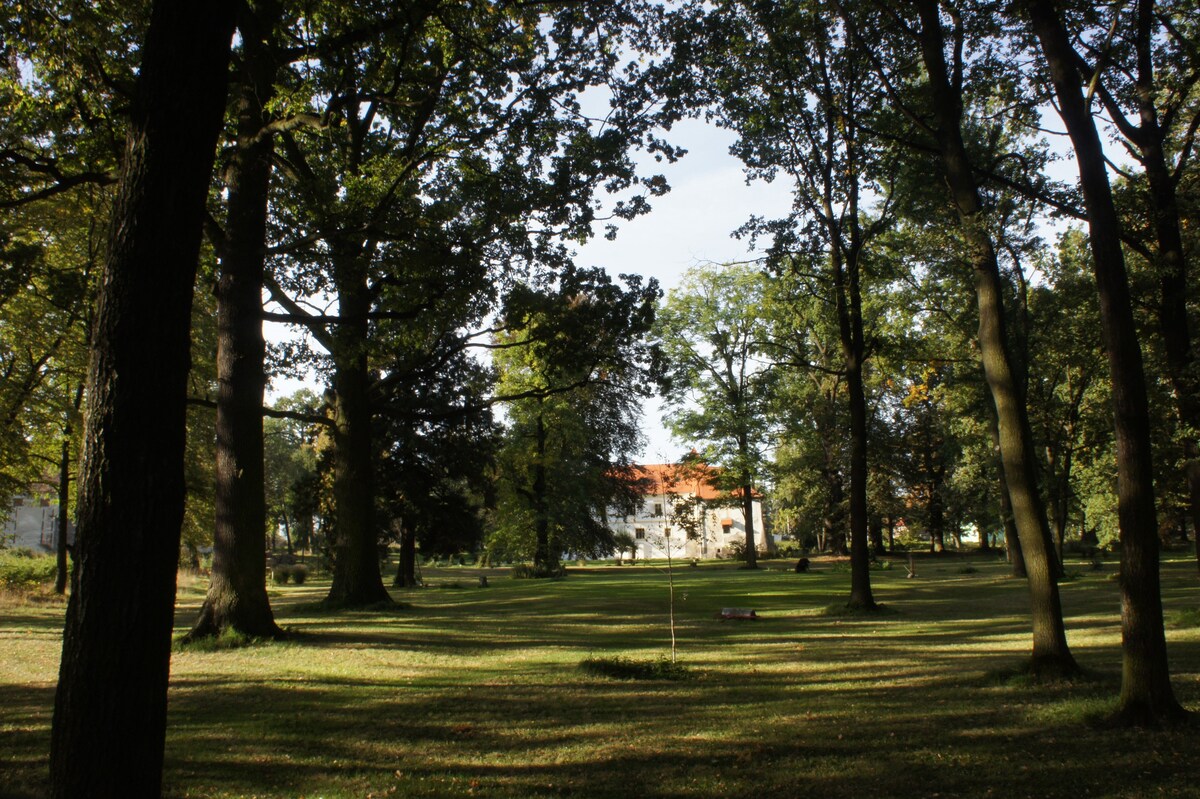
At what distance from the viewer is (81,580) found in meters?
3.87

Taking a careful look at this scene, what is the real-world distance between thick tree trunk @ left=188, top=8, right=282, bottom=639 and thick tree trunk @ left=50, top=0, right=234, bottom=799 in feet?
29.7

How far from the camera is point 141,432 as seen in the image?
401 centimetres

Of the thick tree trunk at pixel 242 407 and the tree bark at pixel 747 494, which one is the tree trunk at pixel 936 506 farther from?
the thick tree trunk at pixel 242 407

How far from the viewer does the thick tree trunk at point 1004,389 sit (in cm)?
903

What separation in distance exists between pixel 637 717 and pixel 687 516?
3989 cm

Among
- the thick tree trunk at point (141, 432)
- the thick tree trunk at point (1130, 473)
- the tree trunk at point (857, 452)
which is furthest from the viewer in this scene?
the tree trunk at point (857, 452)

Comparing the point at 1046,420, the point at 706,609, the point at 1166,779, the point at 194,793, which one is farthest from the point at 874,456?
the point at 194,793

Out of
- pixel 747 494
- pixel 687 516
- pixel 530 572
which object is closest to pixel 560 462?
pixel 530 572

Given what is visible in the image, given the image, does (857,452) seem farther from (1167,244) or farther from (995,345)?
(995,345)

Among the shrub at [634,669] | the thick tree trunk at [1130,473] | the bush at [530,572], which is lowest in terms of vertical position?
the bush at [530,572]

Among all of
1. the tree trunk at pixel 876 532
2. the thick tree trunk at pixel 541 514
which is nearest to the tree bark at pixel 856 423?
the thick tree trunk at pixel 541 514

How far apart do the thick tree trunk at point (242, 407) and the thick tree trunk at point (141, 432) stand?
29.7ft

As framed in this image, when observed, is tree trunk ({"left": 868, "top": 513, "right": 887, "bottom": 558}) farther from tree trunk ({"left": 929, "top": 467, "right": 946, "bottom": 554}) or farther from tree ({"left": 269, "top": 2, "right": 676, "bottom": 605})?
tree ({"left": 269, "top": 2, "right": 676, "bottom": 605})

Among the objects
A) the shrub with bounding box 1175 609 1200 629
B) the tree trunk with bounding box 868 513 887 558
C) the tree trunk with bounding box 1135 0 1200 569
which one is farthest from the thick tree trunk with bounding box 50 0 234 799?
the tree trunk with bounding box 868 513 887 558
